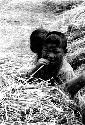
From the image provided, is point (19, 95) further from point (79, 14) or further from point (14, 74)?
point (79, 14)

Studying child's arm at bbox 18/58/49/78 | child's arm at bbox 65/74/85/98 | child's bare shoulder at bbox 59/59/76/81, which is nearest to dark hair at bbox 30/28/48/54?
child's arm at bbox 18/58/49/78

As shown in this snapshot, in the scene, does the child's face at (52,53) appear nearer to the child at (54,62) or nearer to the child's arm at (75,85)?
the child at (54,62)

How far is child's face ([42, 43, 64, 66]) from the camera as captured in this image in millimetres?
3777

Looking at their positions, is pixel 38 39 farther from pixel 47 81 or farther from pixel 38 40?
pixel 47 81

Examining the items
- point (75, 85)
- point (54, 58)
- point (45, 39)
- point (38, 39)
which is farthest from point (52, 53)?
point (75, 85)

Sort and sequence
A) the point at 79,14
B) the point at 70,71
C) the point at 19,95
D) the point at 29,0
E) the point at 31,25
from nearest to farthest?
the point at 19,95, the point at 70,71, the point at 79,14, the point at 31,25, the point at 29,0

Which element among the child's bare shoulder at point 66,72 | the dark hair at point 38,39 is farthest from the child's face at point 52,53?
the dark hair at point 38,39

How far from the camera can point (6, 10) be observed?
32.3ft

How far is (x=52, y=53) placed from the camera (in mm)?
3791

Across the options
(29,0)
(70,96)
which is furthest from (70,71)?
(29,0)

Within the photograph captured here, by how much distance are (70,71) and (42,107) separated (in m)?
0.83

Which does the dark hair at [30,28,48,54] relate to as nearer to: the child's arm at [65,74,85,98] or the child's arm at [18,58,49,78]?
the child's arm at [18,58,49,78]

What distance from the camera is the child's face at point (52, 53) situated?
12.4 ft

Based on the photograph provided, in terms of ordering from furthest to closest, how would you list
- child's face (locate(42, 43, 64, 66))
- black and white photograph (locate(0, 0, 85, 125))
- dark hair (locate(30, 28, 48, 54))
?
dark hair (locate(30, 28, 48, 54)) < child's face (locate(42, 43, 64, 66)) < black and white photograph (locate(0, 0, 85, 125))
